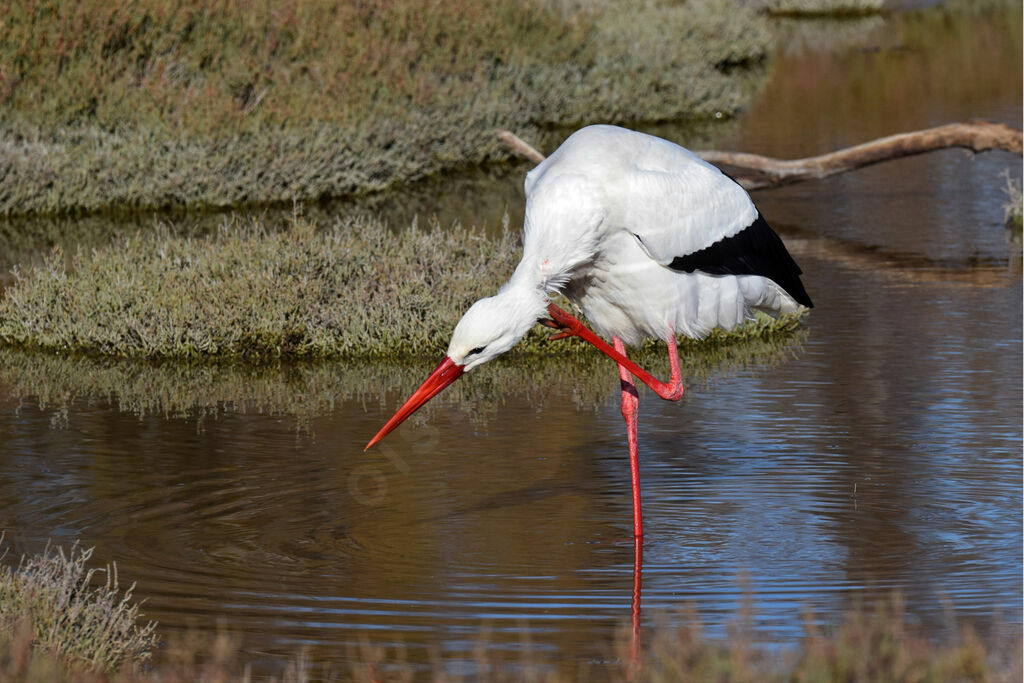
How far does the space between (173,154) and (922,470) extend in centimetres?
1019

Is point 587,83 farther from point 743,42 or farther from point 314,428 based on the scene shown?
point 314,428

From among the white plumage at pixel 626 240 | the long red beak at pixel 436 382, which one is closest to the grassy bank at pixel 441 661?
the long red beak at pixel 436 382

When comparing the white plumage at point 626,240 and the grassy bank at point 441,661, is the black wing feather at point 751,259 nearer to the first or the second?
the white plumage at point 626,240

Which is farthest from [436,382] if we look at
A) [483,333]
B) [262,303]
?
[262,303]

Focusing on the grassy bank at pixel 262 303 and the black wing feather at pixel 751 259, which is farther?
the grassy bank at pixel 262 303

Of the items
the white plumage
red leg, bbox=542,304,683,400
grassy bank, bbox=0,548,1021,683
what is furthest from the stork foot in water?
grassy bank, bbox=0,548,1021,683

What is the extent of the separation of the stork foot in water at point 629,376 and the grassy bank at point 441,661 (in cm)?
121

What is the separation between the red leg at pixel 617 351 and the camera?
22.7 ft

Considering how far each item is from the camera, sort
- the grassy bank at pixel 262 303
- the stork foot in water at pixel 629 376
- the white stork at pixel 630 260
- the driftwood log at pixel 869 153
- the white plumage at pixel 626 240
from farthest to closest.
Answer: the driftwood log at pixel 869 153
the grassy bank at pixel 262 303
the stork foot in water at pixel 629 376
the white plumage at pixel 626 240
the white stork at pixel 630 260

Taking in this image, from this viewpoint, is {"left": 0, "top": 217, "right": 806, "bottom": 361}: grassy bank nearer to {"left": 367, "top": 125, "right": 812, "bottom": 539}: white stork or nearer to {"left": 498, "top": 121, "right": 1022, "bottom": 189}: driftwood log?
{"left": 367, "top": 125, "right": 812, "bottom": 539}: white stork

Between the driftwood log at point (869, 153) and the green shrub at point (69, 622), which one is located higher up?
Answer: the driftwood log at point (869, 153)

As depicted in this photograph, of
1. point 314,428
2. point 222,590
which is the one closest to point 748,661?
point 222,590

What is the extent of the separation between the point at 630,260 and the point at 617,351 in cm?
63

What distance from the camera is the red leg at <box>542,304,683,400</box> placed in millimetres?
6914
